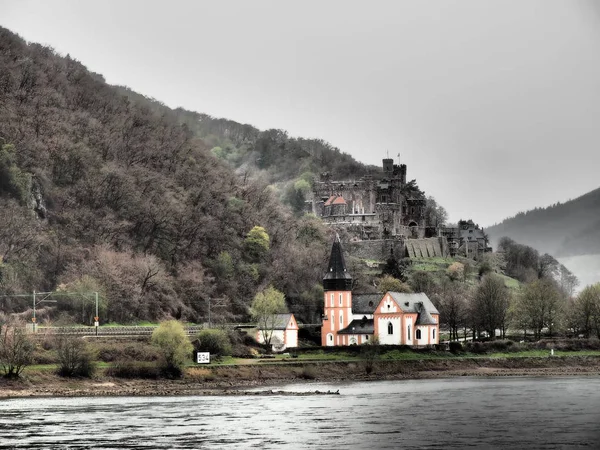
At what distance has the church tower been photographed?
159 meters

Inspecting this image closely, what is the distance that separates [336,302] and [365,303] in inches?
151

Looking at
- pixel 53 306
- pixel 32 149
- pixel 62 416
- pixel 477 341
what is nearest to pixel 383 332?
pixel 477 341

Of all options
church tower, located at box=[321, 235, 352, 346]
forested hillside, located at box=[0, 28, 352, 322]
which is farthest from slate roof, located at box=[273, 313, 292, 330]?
forested hillside, located at box=[0, 28, 352, 322]

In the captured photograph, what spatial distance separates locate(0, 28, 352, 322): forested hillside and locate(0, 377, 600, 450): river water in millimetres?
47195

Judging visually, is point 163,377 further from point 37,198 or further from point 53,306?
point 37,198

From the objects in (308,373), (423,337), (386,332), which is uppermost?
(386,332)

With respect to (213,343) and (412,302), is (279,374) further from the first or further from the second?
(412,302)

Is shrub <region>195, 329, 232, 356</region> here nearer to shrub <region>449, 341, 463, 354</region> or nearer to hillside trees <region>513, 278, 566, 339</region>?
shrub <region>449, 341, 463, 354</region>

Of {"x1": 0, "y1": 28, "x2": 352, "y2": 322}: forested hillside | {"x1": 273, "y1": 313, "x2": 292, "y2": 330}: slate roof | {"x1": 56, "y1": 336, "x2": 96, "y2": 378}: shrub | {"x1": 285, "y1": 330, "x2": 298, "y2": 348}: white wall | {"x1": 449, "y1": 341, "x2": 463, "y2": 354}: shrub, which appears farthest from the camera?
{"x1": 285, "y1": 330, "x2": 298, "y2": 348}: white wall

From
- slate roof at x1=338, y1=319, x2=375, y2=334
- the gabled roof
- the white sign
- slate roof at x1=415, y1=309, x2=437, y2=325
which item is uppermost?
the gabled roof

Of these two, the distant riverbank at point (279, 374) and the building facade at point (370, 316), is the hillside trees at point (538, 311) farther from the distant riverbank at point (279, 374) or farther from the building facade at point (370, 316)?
the building facade at point (370, 316)

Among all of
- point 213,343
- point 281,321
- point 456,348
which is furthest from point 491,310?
point 213,343

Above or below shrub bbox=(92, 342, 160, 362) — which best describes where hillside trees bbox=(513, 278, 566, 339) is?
above

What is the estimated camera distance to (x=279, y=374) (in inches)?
5133
